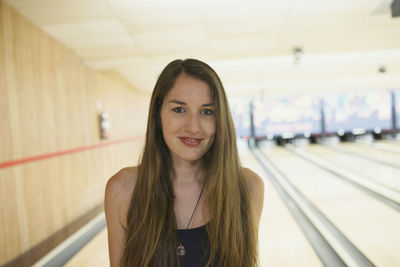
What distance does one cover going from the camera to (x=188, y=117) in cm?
115

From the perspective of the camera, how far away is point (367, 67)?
734cm

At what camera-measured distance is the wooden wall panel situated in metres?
2.85

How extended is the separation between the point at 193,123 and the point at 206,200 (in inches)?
12.5

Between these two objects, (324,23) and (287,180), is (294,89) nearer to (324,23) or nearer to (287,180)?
(287,180)

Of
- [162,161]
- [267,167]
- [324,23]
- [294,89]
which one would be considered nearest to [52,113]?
[162,161]

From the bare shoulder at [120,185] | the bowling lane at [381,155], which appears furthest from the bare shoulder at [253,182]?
the bowling lane at [381,155]

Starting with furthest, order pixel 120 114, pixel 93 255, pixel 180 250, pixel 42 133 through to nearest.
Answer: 1. pixel 120 114
2. pixel 42 133
3. pixel 93 255
4. pixel 180 250

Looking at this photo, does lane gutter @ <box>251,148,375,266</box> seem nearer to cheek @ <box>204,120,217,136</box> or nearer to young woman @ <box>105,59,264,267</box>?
young woman @ <box>105,59,264,267</box>

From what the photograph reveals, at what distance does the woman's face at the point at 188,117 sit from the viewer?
1.15 m

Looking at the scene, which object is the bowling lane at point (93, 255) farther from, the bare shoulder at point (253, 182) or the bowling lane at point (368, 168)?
the bowling lane at point (368, 168)

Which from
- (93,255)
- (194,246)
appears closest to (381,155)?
(93,255)

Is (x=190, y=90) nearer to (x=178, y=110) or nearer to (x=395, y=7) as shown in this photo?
(x=178, y=110)

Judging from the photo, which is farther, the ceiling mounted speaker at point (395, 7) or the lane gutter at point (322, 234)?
the ceiling mounted speaker at point (395, 7)

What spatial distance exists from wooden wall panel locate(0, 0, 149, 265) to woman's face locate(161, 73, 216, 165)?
2.25 metres
